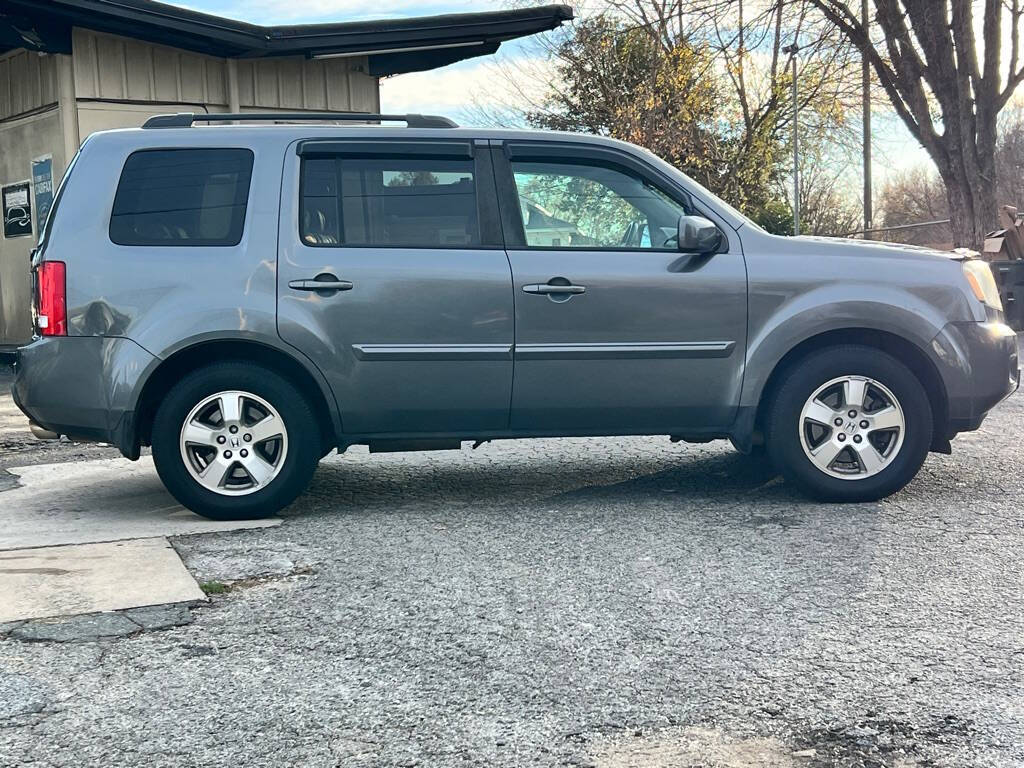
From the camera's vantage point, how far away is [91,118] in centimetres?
1368

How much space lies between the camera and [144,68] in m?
14.1

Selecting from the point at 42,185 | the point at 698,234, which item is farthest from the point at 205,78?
the point at 698,234

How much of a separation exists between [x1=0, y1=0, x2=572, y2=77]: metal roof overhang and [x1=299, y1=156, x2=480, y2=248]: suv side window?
8161 mm

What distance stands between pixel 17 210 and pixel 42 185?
82 cm

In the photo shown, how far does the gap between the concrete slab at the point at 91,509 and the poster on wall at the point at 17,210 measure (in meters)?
7.99

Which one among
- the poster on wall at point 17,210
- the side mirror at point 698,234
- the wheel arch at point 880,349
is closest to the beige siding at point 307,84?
the poster on wall at point 17,210

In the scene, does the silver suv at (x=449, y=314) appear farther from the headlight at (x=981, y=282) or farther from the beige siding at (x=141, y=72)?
the beige siding at (x=141, y=72)

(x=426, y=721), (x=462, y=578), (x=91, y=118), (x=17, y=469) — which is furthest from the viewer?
(x=91, y=118)

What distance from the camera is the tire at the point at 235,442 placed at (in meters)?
5.52

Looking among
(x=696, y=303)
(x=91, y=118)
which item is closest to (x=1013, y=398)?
(x=696, y=303)

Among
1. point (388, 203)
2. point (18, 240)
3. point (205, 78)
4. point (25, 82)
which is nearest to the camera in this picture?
point (388, 203)

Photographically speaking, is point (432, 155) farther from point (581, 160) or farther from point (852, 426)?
point (852, 426)

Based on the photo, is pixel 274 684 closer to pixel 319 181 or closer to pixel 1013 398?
pixel 319 181

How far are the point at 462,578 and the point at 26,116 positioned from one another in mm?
12096
